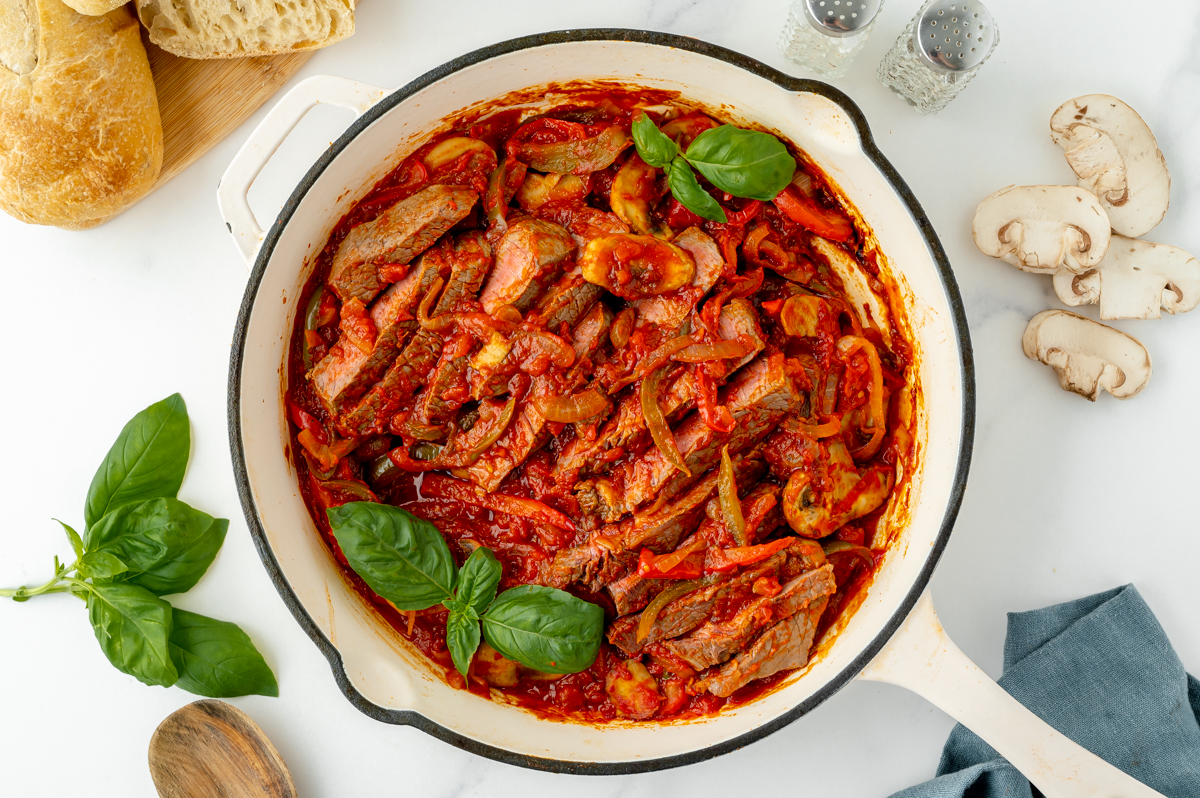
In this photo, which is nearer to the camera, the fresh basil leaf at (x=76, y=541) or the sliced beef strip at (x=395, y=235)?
the sliced beef strip at (x=395, y=235)

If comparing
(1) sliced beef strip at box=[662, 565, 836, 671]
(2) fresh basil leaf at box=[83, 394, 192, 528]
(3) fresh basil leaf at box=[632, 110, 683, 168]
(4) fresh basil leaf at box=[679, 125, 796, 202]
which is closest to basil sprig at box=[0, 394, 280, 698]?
(2) fresh basil leaf at box=[83, 394, 192, 528]

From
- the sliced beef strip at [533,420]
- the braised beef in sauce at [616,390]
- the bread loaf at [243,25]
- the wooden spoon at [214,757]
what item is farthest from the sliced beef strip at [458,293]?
the wooden spoon at [214,757]

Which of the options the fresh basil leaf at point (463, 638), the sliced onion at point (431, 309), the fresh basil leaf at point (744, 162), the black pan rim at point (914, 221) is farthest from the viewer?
the sliced onion at point (431, 309)

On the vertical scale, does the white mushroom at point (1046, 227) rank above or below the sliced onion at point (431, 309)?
above

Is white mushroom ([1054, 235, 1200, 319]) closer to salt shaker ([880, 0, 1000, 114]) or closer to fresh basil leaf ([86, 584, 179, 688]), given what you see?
salt shaker ([880, 0, 1000, 114])

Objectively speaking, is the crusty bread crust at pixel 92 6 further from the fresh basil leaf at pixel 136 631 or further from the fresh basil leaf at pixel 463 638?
the fresh basil leaf at pixel 463 638

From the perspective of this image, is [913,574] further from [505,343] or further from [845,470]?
[505,343]
